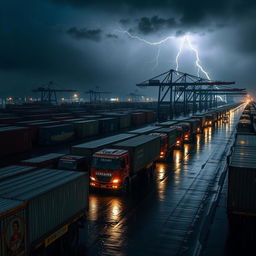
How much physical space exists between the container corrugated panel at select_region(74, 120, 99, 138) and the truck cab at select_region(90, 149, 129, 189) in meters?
34.5

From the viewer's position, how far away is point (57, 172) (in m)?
14.2

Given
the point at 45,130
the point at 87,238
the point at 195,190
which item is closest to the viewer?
the point at 87,238

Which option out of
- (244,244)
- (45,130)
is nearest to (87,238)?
(244,244)

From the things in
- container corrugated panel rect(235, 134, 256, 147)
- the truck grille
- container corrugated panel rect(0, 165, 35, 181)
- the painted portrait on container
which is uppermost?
container corrugated panel rect(235, 134, 256, 147)

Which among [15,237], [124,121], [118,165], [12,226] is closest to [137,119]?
[124,121]

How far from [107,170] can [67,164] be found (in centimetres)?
305

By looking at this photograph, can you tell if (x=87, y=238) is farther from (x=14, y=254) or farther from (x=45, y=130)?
(x=45, y=130)

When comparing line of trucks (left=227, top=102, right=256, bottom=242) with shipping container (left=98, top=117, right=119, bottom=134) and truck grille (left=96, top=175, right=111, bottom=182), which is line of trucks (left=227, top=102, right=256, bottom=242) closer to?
truck grille (left=96, top=175, right=111, bottom=182)

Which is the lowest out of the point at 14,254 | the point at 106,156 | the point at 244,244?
the point at 244,244

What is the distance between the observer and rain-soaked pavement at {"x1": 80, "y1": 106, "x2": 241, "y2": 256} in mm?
14578

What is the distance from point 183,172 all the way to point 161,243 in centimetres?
1592

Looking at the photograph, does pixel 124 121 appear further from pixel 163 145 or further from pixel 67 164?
pixel 67 164

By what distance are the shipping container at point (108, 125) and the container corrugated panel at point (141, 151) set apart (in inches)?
1392

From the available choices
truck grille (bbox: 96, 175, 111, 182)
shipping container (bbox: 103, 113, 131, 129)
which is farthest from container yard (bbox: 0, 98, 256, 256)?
shipping container (bbox: 103, 113, 131, 129)
